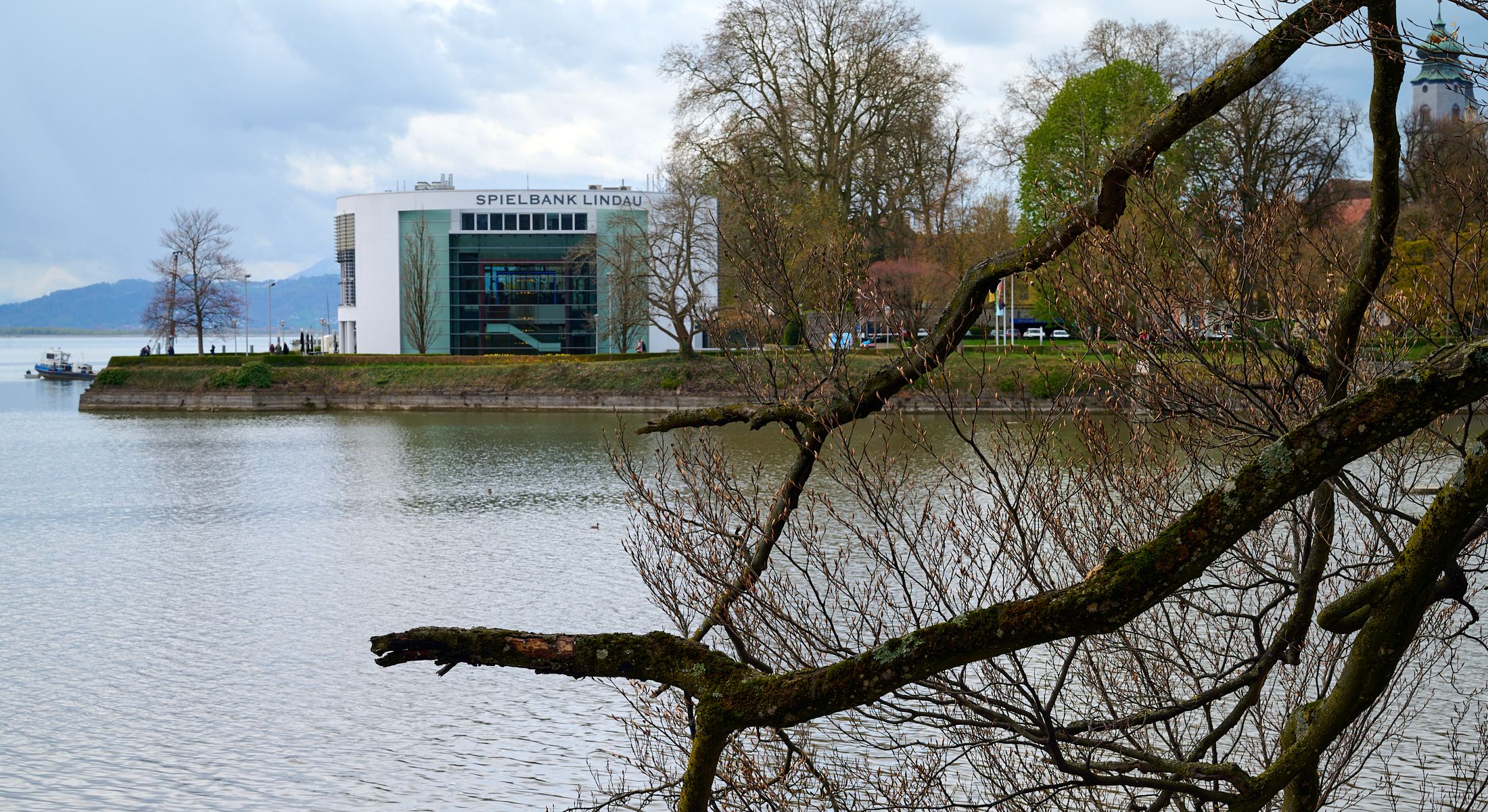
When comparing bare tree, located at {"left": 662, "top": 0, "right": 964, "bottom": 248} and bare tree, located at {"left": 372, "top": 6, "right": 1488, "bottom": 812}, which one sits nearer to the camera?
bare tree, located at {"left": 372, "top": 6, "right": 1488, "bottom": 812}

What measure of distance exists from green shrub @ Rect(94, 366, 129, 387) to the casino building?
1964 cm

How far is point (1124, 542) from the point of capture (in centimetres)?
836

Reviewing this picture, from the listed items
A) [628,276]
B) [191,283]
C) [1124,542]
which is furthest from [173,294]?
[1124,542]

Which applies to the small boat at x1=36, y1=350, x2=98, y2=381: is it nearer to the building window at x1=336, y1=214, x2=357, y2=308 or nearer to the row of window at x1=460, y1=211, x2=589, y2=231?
the building window at x1=336, y1=214, x2=357, y2=308

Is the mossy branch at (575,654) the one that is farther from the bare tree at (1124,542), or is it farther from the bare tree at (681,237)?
the bare tree at (681,237)

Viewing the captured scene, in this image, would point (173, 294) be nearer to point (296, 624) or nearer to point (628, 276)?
point (628, 276)

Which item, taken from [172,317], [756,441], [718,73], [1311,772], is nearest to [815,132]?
[718,73]

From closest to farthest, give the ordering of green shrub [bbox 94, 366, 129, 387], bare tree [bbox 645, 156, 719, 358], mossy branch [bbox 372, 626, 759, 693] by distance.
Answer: mossy branch [bbox 372, 626, 759, 693] < bare tree [bbox 645, 156, 719, 358] < green shrub [bbox 94, 366, 129, 387]

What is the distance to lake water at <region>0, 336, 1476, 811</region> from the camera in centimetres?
1146

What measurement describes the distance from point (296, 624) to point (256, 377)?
4100cm

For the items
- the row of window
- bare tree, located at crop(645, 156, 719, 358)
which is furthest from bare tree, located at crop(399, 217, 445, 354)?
bare tree, located at crop(645, 156, 719, 358)

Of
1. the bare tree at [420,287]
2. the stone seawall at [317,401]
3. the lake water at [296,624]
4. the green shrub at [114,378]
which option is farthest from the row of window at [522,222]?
the lake water at [296,624]

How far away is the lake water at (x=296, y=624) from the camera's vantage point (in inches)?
451

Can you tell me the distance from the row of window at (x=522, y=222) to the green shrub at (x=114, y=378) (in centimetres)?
2391
